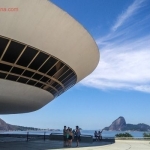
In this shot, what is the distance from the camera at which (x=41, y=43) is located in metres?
13.2

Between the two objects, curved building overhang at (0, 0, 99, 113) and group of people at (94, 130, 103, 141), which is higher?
curved building overhang at (0, 0, 99, 113)

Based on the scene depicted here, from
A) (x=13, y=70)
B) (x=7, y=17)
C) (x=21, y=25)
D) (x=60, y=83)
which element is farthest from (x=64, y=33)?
(x=60, y=83)

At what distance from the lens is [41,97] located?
20609 mm

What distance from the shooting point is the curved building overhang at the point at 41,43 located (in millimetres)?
11055

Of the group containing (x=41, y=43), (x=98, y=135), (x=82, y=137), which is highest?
(x=41, y=43)

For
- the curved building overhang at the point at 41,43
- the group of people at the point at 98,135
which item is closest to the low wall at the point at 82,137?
the group of people at the point at 98,135

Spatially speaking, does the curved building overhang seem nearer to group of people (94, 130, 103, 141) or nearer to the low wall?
the low wall

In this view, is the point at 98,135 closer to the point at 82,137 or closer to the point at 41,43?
the point at 82,137

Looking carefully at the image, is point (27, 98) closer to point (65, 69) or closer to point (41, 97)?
point (41, 97)

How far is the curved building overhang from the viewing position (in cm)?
1105

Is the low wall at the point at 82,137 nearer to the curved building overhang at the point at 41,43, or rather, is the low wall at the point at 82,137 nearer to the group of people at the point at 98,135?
the group of people at the point at 98,135

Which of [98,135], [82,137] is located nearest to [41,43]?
[82,137]

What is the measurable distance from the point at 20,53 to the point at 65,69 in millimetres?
4725

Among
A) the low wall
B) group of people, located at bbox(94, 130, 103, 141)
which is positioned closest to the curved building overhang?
the low wall
